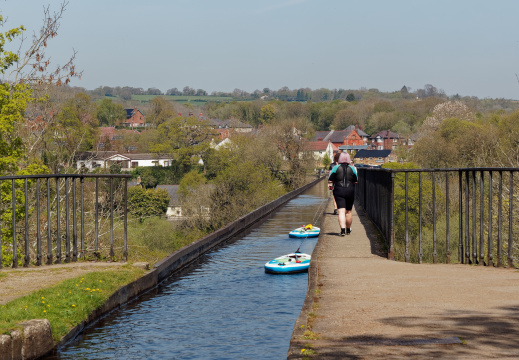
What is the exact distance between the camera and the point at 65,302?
8195 mm

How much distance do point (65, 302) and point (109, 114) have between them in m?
181

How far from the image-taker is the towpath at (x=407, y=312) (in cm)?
560

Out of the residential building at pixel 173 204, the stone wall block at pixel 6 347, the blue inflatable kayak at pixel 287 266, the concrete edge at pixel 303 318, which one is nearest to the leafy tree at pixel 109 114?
the residential building at pixel 173 204

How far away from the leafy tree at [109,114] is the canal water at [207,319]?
173833 millimetres

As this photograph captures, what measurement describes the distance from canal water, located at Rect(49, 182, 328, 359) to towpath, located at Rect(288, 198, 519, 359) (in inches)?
25.3

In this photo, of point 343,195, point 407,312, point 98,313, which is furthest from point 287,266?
point 407,312

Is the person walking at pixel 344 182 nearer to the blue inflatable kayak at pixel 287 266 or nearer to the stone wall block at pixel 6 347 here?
the blue inflatable kayak at pixel 287 266

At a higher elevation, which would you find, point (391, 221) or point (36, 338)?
point (391, 221)

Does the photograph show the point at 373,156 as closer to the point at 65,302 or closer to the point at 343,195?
the point at 343,195

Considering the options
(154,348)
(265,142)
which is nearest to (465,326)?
(154,348)

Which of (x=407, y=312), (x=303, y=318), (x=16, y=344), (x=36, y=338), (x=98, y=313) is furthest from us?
(x=98, y=313)

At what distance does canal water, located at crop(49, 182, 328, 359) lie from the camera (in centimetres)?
724

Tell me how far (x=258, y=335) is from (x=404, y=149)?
109 m

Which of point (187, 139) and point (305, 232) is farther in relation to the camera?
point (187, 139)
